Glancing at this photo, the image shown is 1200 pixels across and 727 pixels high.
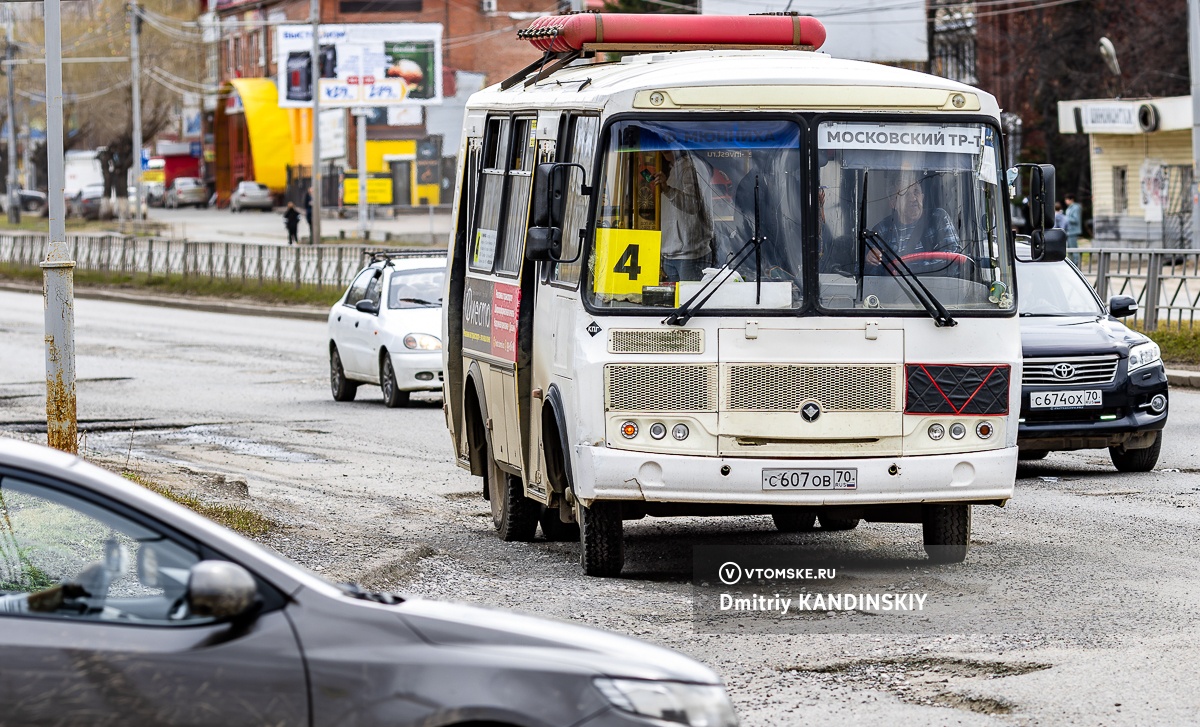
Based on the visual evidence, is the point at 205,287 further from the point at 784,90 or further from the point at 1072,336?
the point at 784,90

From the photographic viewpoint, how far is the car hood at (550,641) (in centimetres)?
446

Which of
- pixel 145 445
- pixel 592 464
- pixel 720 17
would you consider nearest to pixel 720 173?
pixel 592 464

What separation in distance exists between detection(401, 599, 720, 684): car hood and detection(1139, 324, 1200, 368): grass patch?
18930mm

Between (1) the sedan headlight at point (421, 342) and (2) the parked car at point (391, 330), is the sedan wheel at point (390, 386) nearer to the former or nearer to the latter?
(2) the parked car at point (391, 330)

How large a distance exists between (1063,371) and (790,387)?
5.03 metres

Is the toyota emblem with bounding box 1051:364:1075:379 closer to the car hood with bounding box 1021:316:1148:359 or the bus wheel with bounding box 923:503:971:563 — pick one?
the car hood with bounding box 1021:316:1148:359

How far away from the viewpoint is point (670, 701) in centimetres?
448

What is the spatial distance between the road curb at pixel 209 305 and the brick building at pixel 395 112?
114 ft

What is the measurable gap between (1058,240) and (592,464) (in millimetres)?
2781

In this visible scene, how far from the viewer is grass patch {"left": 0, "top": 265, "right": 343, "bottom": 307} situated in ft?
125

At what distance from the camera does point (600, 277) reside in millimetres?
9453

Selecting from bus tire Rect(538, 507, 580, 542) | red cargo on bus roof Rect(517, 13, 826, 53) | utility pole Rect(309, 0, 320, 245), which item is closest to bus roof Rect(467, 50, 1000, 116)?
red cargo on bus roof Rect(517, 13, 826, 53)

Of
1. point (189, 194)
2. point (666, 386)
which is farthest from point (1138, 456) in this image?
point (189, 194)

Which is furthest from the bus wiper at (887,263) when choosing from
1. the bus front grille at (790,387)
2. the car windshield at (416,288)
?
the car windshield at (416,288)
